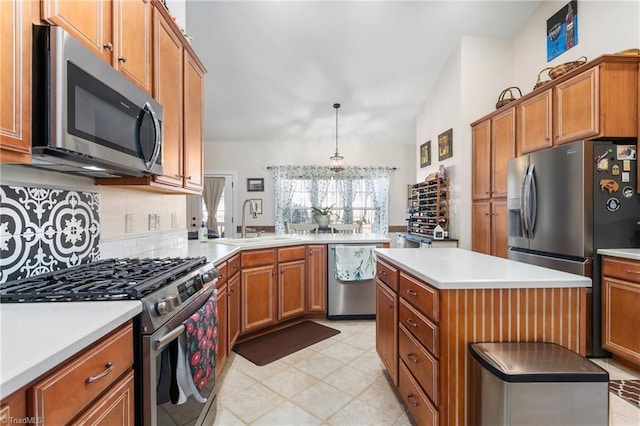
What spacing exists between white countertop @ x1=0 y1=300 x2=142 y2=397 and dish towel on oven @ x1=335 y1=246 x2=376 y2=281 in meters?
2.39

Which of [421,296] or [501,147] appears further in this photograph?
[501,147]

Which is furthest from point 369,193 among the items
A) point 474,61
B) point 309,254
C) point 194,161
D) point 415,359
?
point 415,359

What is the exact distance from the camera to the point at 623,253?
224 centimetres

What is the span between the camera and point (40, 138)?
1.01m

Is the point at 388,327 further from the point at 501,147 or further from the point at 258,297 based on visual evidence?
the point at 501,147

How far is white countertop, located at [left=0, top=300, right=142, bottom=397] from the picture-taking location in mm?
609

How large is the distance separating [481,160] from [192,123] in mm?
3342

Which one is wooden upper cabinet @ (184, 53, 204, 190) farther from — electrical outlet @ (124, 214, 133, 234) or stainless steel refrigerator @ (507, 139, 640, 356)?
stainless steel refrigerator @ (507, 139, 640, 356)

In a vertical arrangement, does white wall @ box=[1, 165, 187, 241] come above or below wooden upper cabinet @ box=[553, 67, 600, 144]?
below

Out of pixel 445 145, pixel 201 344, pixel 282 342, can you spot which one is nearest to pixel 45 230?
pixel 201 344

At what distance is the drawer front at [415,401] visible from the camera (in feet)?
4.62

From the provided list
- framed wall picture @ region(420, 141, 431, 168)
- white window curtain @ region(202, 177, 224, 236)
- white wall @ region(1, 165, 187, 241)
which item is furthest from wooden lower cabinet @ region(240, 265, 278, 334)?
white window curtain @ region(202, 177, 224, 236)

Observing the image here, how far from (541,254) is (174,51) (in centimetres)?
335

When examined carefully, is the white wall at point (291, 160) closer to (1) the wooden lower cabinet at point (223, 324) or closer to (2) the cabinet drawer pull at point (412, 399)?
(1) the wooden lower cabinet at point (223, 324)
